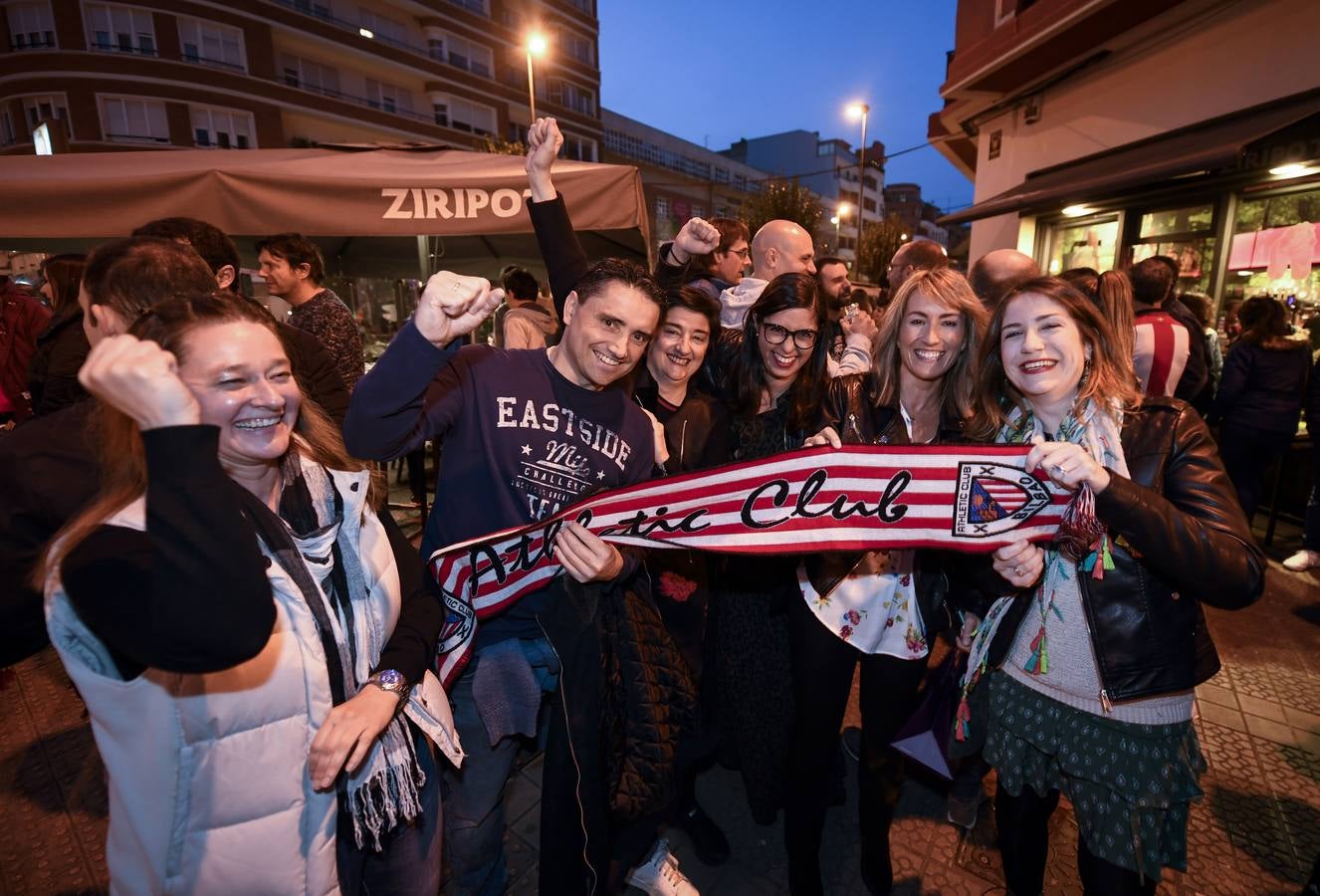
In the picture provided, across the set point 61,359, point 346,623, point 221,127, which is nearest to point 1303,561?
point 346,623

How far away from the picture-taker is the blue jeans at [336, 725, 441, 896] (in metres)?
1.75

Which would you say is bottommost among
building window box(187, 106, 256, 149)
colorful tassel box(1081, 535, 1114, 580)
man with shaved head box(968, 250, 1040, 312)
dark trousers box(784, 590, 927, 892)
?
dark trousers box(784, 590, 927, 892)

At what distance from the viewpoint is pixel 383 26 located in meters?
31.3

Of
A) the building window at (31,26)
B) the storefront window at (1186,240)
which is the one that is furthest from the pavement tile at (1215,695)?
the building window at (31,26)

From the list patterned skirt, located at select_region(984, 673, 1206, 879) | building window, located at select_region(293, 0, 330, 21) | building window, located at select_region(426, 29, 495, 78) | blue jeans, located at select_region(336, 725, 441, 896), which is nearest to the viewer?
blue jeans, located at select_region(336, 725, 441, 896)

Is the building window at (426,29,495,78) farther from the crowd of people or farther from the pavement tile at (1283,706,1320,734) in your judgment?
the pavement tile at (1283,706,1320,734)

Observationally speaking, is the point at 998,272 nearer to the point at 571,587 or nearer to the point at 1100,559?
the point at 1100,559

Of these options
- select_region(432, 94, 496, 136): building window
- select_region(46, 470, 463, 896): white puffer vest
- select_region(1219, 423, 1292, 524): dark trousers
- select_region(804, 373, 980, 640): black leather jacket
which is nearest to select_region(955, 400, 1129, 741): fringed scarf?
select_region(804, 373, 980, 640): black leather jacket

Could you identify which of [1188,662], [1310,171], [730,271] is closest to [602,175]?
[730,271]

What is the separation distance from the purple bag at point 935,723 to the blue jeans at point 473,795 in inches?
57.6

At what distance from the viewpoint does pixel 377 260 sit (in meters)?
8.41

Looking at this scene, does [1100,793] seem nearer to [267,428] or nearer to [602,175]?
[267,428]

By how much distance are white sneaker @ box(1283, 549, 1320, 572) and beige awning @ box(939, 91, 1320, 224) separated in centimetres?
370

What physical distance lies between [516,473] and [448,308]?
0.65 meters
